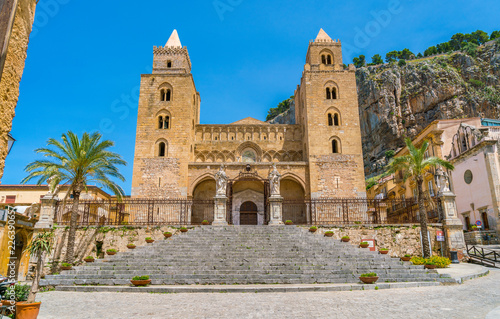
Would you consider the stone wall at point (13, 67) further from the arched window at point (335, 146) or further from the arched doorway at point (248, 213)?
the arched window at point (335, 146)

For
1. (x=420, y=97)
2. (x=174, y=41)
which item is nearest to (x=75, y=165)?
(x=174, y=41)

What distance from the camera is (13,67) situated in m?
3.30

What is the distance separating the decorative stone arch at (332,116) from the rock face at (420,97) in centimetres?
2860

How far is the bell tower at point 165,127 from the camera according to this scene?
28.5 m

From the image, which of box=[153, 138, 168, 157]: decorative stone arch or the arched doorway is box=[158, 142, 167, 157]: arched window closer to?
box=[153, 138, 168, 157]: decorative stone arch

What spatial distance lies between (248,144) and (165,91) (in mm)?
8708

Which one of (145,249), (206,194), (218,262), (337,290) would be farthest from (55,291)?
(206,194)

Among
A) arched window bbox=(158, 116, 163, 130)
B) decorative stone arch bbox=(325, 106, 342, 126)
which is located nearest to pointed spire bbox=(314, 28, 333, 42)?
decorative stone arch bbox=(325, 106, 342, 126)

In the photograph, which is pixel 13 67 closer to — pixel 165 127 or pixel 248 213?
pixel 248 213

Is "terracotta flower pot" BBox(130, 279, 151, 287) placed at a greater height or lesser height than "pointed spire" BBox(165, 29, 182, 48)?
lesser

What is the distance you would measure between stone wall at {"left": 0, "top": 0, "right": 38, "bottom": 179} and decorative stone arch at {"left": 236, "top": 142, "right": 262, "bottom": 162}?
29.3 metres

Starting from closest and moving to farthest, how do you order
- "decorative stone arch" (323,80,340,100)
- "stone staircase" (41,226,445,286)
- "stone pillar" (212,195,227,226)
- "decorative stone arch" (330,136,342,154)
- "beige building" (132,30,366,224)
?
"stone staircase" (41,226,445,286)
"stone pillar" (212,195,227,226)
"beige building" (132,30,366,224)
"decorative stone arch" (330,136,342,154)
"decorative stone arch" (323,80,340,100)

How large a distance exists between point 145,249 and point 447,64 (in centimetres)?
6418

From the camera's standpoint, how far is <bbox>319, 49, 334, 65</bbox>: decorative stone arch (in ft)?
109
